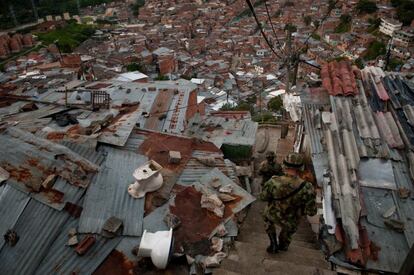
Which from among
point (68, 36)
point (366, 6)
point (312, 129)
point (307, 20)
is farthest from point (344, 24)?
point (312, 129)

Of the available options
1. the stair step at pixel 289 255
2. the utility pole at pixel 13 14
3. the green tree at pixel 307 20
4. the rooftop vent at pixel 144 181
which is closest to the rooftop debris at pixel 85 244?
the rooftop vent at pixel 144 181

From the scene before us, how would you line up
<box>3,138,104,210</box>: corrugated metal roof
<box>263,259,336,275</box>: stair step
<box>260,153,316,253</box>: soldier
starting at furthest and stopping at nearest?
<box>3,138,104,210</box>: corrugated metal roof
<box>260,153,316,253</box>: soldier
<box>263,259,336,275</box>: stair step

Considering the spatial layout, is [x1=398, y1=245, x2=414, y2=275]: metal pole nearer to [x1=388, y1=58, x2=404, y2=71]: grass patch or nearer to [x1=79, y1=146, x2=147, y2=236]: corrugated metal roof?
[x1=79, y1=146, x2=147, y2=236]: corrugated metal roof

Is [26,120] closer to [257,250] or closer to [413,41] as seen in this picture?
[257,250]

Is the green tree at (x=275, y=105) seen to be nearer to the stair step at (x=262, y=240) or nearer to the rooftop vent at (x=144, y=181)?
the stair step at (x=262, y=240)

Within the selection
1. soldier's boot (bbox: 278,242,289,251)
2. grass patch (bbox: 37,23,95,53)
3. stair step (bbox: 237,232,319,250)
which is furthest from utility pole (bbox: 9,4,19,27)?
soldier's boot (bbox: 278,242,289,251)

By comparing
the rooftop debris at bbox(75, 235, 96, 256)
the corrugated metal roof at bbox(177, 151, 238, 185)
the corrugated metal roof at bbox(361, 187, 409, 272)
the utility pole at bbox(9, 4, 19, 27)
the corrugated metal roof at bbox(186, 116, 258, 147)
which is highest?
the corrugated metal roof at bbox(361, 187, 409, 272)

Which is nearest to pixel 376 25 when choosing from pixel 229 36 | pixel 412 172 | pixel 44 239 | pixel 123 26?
pixel 229 36

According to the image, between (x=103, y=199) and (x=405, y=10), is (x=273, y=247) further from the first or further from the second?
(x=405, y=10)
